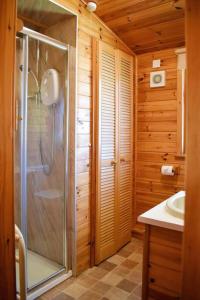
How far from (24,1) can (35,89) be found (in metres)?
0.73

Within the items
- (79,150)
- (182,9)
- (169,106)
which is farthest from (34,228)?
(182,9)

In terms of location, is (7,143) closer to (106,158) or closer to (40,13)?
(106,158)

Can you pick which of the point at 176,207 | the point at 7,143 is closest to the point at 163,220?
the point at 176,207

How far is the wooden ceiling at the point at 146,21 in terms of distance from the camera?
2229 millimetres

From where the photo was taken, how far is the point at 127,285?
2119 mm

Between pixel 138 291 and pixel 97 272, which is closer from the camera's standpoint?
pixel 138 291

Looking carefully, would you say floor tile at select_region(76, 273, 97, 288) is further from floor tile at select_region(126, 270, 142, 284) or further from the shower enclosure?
floor tile at select_region(126, 270, 142, 284)

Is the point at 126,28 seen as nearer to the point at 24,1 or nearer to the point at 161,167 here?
the point at 24,1

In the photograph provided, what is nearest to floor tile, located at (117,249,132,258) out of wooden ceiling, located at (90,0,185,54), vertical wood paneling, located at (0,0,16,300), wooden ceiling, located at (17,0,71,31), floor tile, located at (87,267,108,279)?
floor tile, located at (87,267,108,279)

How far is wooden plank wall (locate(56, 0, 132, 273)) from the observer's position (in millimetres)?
2234

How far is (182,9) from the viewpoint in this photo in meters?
2.21

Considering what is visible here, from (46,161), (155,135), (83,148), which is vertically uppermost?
(155,135)

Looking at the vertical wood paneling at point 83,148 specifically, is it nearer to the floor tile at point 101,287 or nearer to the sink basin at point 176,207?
the floor tile at point 101,287

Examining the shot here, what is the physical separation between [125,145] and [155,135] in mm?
393
